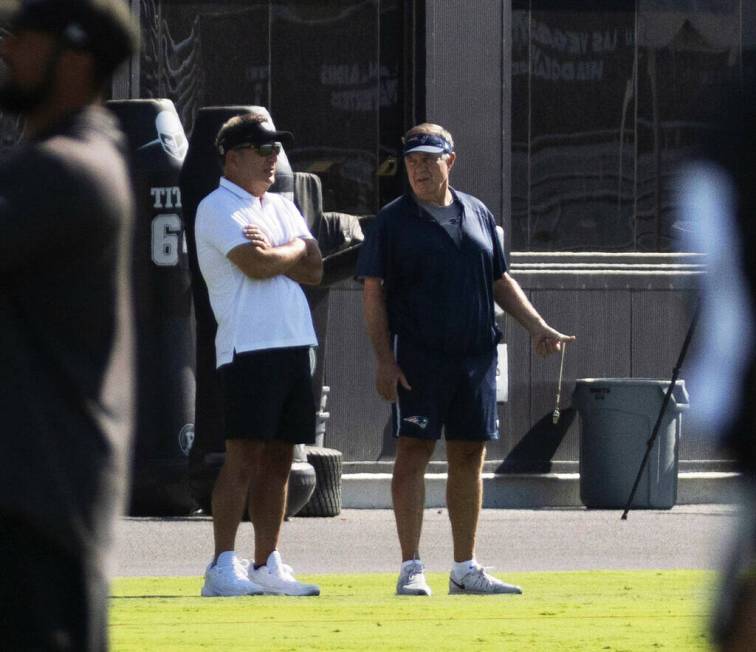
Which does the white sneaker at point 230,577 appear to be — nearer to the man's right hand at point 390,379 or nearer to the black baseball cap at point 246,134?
the man's right hand at point 390,379

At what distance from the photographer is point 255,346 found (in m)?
8.56

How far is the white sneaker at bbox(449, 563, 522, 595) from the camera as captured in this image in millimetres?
9031

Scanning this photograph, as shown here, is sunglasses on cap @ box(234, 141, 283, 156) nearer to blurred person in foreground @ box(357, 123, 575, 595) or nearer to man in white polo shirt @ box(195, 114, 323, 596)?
man in white polo shirt @ box(195, 114, 323, 596)

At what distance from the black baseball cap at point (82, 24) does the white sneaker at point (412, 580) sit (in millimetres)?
5514

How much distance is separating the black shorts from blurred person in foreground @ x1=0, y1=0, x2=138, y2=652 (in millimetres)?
4884

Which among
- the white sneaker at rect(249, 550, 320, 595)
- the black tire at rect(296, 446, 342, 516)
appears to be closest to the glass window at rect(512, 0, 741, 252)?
the black tire at rect(296, 446, 342, 516)

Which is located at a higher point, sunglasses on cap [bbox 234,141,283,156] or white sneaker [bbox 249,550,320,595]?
sunglasses on cap [bbox 234,141,283,156]

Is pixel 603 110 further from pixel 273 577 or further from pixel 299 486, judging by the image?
pixel 273 577

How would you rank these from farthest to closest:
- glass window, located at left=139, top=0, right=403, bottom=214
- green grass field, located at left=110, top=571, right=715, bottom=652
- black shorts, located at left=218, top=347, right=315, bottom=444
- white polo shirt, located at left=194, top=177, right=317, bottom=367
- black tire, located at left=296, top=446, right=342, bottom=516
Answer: glass window, located at left=139, top=0, right=403, bottom=214
black tire, located at left=296, top=446, right=342, bottom=516
white polo shirt, located at left=194, top=177, right=317, bottom=367
black shorts, located at left=218, top=347, right=315, bottom=444
green grass field, located at left=110, top=571, right=715, bottom=652

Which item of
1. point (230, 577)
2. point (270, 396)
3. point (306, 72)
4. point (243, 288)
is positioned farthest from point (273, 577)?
point (306, 72)

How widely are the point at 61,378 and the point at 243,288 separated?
5279 millimetres

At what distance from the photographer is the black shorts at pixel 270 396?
8469 mm

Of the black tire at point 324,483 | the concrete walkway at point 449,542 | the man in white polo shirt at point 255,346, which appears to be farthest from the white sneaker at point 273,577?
the black tire at point 324,483

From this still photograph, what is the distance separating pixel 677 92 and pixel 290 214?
8495mm
